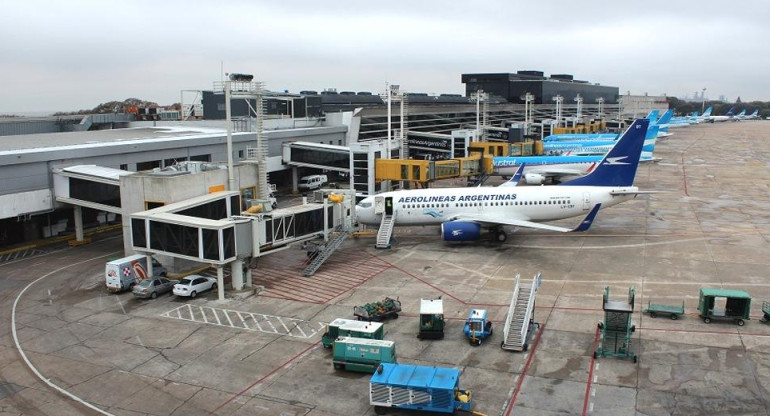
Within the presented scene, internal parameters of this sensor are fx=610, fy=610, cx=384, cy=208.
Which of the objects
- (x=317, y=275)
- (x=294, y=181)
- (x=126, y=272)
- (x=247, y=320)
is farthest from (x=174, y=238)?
(x=294, y=181)

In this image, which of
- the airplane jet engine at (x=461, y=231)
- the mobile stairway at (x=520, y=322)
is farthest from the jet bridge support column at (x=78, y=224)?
the mobile stairway at (x=520, y=322)

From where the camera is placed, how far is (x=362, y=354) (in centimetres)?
2936

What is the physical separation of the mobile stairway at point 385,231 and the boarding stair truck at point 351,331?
22.3 m

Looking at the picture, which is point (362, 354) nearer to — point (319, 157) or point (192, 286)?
point (192, 286)

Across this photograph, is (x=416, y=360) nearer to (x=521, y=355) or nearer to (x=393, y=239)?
(x=521, y=355)

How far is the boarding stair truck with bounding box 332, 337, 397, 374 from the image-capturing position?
29125 millimetres

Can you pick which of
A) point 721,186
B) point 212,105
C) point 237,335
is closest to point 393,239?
point 237,335

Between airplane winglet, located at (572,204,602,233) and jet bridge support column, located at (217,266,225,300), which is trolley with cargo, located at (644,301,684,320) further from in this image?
jet bridge support column, located at (217,266,225,300)

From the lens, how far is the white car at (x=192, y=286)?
135 feet

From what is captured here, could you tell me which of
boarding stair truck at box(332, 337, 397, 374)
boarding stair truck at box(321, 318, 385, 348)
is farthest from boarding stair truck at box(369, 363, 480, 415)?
boarding stair truck at box(321, 318, 385, 348)

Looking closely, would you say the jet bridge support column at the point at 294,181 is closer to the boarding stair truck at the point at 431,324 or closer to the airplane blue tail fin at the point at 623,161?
the airplane blue tail fin at the point at 623,161

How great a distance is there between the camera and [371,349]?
2931 cm

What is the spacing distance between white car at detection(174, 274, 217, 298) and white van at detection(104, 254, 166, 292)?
452 cm

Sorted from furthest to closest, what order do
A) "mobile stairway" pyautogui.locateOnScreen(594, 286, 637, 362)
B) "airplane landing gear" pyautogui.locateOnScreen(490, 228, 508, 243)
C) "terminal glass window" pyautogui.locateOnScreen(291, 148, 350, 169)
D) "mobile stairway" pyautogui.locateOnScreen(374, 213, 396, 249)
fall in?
"terminal glass window" pyautogui.locateOnScreen(291, 148, 350, 169), "airplane landing gear" pyautogui.locateOnScreen(490, 228, 508, 243), "mobile stairway" pyautogui.locateOnScreen(374, 213, 396, 249), "mobile stairway" pyautogui.locateOnScreen(594, 286, 637, 362)
